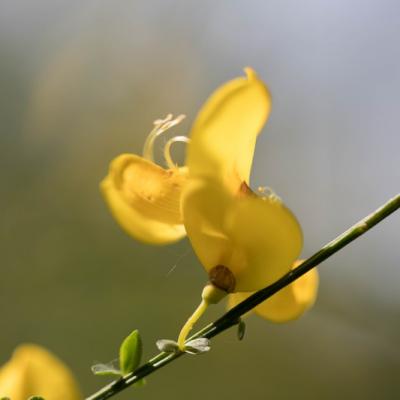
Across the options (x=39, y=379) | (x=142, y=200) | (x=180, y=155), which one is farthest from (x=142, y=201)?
(x=180, y=155)

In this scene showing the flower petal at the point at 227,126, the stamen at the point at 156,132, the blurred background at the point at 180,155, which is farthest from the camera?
the blurred background at the point at 180,155

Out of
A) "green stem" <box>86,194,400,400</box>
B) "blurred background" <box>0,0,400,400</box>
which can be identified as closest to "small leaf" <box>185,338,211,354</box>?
"green stem" <box>86,194,400,400</box>

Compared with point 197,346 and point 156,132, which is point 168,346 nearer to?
point 197,346

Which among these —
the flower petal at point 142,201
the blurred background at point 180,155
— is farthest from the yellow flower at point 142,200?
the blurred background at point 180,155

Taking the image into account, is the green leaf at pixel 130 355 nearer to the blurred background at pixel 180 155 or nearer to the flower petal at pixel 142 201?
the flower petal at pixel 142 201

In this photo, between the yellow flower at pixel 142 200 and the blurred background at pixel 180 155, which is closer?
the yellow flower at pixel 142 200

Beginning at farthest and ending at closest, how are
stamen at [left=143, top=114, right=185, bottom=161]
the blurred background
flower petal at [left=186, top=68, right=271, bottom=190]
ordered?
1. the blurred background
2. stamen at [left=143, top=114, right=185, bottom=161]
3. flower petal at [left=186, top=68, right=271, bottom=190]

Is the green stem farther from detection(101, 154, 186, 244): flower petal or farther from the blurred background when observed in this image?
the blurred background
